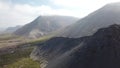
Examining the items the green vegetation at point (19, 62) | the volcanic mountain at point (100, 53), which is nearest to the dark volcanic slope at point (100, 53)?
the volcanic mountain at point (100, 53)

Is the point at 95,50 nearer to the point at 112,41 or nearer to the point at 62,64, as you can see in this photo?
the point at 112,41

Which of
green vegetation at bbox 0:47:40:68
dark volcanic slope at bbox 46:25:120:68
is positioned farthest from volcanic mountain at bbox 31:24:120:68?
green vegetation at bbox 0:47:40:68

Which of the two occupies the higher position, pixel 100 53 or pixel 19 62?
pixel 19 62

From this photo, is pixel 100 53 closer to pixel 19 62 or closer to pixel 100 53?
pixel 100 53

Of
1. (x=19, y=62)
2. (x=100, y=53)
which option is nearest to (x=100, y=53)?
(x=100, y=53)

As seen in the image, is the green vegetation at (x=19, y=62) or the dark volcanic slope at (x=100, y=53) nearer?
the dark volcanic slope at (x=100, y=53)

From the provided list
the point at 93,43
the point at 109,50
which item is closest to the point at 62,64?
the point at 93,43

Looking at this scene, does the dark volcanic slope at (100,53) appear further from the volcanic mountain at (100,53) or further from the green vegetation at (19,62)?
the green vegetation at (19,62)

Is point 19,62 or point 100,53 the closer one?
point 100,53

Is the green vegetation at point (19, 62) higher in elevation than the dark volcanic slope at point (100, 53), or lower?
higher
